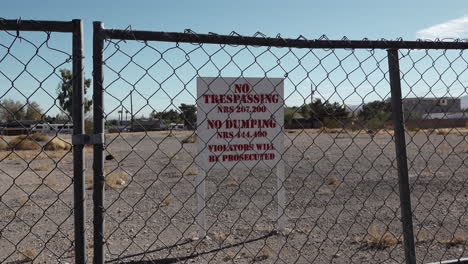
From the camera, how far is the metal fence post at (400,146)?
325 centimetres

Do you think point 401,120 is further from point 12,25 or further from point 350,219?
point 350,219

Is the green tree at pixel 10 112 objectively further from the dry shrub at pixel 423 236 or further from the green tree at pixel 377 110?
the dry shrub at pixel 423 236

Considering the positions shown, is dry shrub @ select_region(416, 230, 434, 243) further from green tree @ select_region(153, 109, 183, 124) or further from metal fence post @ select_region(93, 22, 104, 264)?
metal fence post @ select_region(93, 22, 104, 264)

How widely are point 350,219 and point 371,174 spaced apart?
666 centimetres

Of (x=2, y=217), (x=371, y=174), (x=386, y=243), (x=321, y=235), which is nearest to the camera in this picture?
(x=386, y=243)

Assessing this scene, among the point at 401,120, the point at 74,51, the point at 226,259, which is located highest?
the point at 74,51

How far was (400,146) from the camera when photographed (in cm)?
329

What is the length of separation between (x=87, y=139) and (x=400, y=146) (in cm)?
197

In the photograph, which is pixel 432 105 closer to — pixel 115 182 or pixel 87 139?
pixel 87 139

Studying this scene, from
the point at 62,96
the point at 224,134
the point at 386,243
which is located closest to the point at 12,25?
the point at 62,96

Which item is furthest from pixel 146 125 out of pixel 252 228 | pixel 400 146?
pixel 252 228

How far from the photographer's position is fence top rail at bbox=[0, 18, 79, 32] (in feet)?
7.64

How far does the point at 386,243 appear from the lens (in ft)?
18.5

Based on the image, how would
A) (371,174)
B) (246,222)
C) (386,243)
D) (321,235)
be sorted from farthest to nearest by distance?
(371,174)
(246,222)
(321,235)
(386,243)
